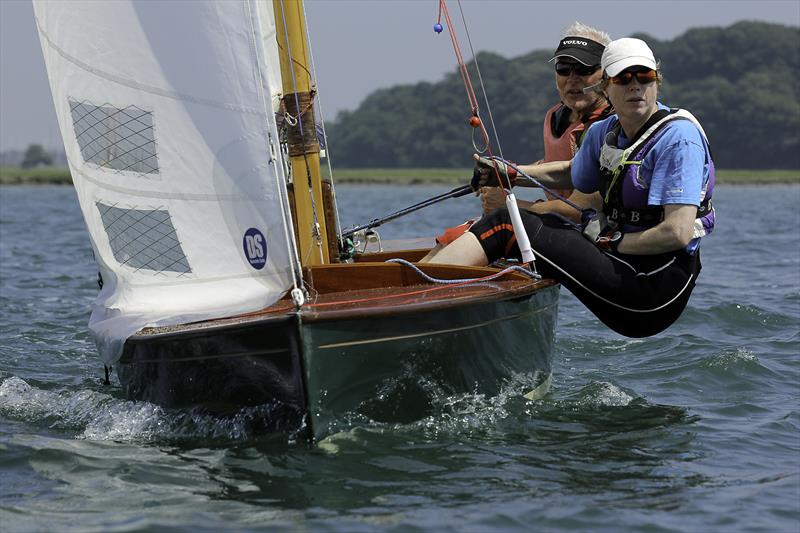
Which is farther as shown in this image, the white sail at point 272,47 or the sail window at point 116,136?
the white sail at point 272,47

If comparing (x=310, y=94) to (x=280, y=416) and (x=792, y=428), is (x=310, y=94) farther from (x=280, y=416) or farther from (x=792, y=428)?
(x=792, y=428)

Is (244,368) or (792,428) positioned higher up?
(244,368)

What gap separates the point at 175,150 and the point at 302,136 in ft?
3.18

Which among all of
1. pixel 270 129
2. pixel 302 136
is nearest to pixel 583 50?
pixel 302 136

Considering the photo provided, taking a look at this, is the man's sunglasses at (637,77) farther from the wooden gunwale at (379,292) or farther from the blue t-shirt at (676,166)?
the wooden gunwale at (379,292)

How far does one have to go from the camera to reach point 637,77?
16.0 feet

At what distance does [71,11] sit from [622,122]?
236 centimetres

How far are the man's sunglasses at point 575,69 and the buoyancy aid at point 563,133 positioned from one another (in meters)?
0.20

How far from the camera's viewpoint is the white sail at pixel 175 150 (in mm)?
4762

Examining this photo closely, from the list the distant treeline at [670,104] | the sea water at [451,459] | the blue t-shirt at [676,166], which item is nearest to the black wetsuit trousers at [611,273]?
the blue t-shirt at [676,166]

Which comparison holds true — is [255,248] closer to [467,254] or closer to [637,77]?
[467,254]

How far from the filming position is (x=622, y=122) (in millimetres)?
5031

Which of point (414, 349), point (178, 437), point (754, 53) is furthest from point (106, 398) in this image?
point (754, 53)

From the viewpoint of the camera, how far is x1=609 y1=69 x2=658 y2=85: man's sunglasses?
16.0 feet
